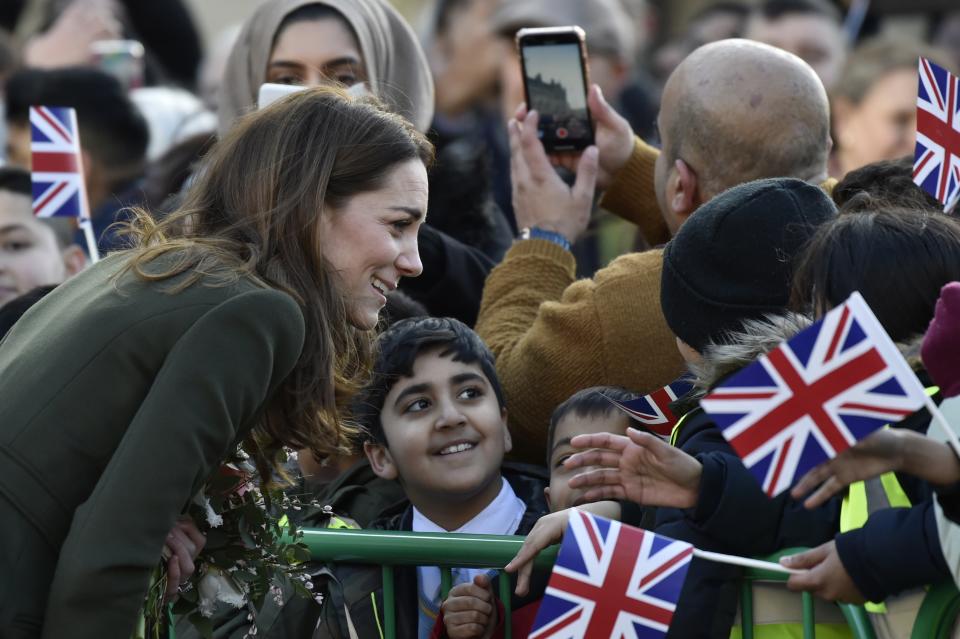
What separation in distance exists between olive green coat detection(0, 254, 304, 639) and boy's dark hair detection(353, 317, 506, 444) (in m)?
1.20

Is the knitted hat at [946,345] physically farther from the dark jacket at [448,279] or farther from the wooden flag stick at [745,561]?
the dark jacket at [448,279]

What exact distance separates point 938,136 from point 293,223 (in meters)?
1.43

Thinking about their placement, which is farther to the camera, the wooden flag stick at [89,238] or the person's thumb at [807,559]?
the wooden flag stick at [89,238]

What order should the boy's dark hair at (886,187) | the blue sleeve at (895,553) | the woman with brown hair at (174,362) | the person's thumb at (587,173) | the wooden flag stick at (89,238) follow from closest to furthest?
1. the blue sleeve at (895,553)
2. the woman with brown hair at (174,362)
3. the boy's dark hair at (886,187)
4. the person's thumb at (587,173)
5. the wooden flag stick at (89,238)

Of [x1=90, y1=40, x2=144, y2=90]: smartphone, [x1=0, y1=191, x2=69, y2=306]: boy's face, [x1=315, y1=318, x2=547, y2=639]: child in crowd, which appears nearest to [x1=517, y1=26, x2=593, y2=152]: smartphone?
[x1=315, y1=318, x2=547, y2=639]: child in crowd

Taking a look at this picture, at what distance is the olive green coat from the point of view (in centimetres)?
289

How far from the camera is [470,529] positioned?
4.12 metres

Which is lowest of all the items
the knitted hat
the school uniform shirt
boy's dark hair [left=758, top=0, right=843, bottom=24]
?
boy's dark hair [left=758, top=0, right=843, bottom=24]

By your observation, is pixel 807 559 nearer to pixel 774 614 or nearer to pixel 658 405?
pixel 774 614

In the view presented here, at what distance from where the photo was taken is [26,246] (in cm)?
556

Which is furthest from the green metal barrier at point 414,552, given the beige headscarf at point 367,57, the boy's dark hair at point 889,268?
the beige headscarf at point 367,57

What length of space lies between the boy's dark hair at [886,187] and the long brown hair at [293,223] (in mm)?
1136

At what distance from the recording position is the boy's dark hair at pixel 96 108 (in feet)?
22.3

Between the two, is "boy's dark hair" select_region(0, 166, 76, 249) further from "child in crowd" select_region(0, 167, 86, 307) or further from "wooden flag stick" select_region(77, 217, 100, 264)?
"wooden flag stick" select_region(77, 217, 100, 264)
